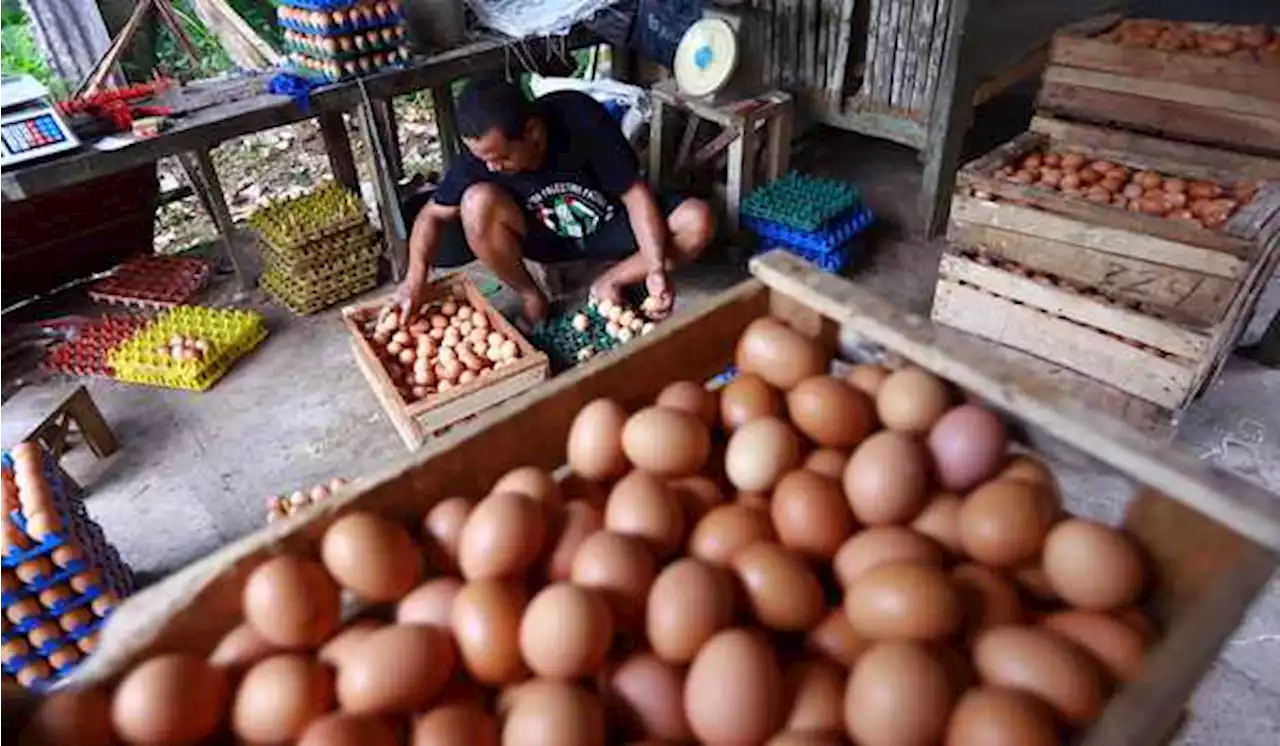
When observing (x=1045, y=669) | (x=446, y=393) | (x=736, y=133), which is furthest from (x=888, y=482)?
(x=736, y=133)

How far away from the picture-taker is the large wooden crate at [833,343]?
3.18 feet

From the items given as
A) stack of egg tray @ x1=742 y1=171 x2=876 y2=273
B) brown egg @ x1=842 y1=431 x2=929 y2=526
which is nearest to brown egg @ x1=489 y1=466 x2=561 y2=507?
brown egg @ x1=842 y1=431 x2=929 y2=526

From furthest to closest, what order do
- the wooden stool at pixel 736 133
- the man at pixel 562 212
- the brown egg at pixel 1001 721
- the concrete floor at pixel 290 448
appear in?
A: the wooden stool at pixel 736 133 < the man at pixel 562 212 < the concrete floor at pixel 290 448 < the brown egg at pixel 1001 721

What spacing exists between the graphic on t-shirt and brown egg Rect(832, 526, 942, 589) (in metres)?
2.67

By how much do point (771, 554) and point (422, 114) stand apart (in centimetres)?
627

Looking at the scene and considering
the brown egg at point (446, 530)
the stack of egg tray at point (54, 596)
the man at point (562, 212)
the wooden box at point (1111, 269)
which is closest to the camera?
the brown egg at point (446, 530)

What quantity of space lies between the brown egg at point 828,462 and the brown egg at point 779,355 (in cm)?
13

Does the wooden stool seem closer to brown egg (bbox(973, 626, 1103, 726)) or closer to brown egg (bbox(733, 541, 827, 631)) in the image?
brown egg (bbox(733, 541, 827, 631))

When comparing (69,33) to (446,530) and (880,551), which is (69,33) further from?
(880,551)

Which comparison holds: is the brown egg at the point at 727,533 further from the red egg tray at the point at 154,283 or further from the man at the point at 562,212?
the red egg tray at the point at 154,283

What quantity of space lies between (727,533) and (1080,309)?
7.64 ft

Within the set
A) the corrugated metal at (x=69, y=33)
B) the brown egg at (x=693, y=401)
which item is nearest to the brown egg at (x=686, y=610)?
the brown egg at (x=693, y=401)

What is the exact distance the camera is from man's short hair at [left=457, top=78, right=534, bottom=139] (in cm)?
305

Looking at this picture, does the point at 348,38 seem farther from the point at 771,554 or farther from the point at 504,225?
the point at 771,554
